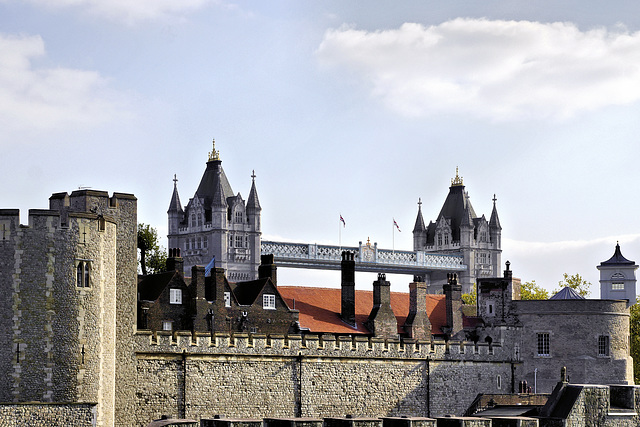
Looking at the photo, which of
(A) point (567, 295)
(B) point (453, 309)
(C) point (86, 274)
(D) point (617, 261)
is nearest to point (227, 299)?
(B) point (453, 309)

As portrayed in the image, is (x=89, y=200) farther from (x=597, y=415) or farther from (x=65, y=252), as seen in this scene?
(x=597, y=415)

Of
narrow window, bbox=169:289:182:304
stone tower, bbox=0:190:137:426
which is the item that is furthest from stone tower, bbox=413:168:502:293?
stone tower, bbox=0:190:137:426

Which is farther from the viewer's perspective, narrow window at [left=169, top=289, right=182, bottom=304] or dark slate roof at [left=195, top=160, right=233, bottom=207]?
dark slate roof at [left=195, top=160, right=233, bottom=207]

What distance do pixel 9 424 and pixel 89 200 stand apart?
361 inches

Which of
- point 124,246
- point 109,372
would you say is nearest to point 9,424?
point 109,372

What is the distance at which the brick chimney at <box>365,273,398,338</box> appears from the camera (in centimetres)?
5881

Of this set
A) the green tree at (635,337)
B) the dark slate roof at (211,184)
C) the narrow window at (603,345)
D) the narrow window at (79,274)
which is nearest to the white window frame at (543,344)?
the narrow window at (603,345)

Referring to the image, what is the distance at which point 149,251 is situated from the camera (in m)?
78.1

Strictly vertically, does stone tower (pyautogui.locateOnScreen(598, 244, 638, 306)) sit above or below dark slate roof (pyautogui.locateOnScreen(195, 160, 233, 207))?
below

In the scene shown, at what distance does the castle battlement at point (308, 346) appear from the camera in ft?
146

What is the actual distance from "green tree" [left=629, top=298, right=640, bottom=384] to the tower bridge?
31104mm

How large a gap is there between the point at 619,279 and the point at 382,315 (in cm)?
2373

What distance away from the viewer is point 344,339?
5188cm

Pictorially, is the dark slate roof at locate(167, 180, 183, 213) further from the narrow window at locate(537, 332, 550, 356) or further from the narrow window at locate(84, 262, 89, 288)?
the narrow window at locate(84, 262, 89, 288)
